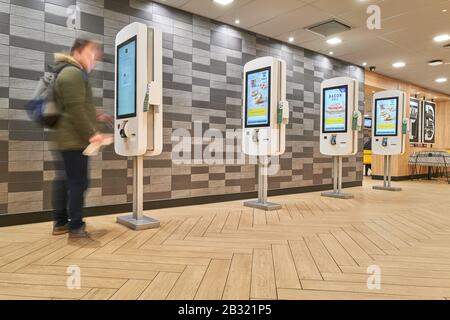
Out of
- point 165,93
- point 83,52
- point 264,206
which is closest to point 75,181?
point 83,52

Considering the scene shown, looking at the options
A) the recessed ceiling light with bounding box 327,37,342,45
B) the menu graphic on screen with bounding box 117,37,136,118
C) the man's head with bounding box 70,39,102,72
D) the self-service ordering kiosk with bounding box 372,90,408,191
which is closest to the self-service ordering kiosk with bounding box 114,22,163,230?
the menu graphic on screen with bounding box 117,37,136,118

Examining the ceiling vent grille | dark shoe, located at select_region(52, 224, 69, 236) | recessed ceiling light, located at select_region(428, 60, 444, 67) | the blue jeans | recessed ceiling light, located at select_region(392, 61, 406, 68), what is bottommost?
dark shoe, located at select_region(52, 224, 69, 236)

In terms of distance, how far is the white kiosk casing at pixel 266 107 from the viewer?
3885mm

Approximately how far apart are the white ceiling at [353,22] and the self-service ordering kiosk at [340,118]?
865 millimetres

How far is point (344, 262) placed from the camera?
6.79ft

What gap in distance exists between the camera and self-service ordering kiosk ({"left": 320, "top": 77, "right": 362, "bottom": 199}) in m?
4.95

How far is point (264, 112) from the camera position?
4.00 m

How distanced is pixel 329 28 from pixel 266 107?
1.98 m

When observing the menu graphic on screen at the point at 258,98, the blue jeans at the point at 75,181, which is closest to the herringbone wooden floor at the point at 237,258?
the blue jeans at the point at 75,181

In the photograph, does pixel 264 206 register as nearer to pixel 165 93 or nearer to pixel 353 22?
pixel 165 93

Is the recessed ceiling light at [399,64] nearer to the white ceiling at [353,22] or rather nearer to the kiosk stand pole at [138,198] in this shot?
the white ceiling at [353,22]

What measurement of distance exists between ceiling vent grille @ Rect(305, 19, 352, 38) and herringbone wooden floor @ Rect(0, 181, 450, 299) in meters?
2.86

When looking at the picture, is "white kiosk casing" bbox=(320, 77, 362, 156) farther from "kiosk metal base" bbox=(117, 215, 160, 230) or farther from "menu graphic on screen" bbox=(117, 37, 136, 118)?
"menu graphic on screen" bbox=(117, 37, 136, 118)
